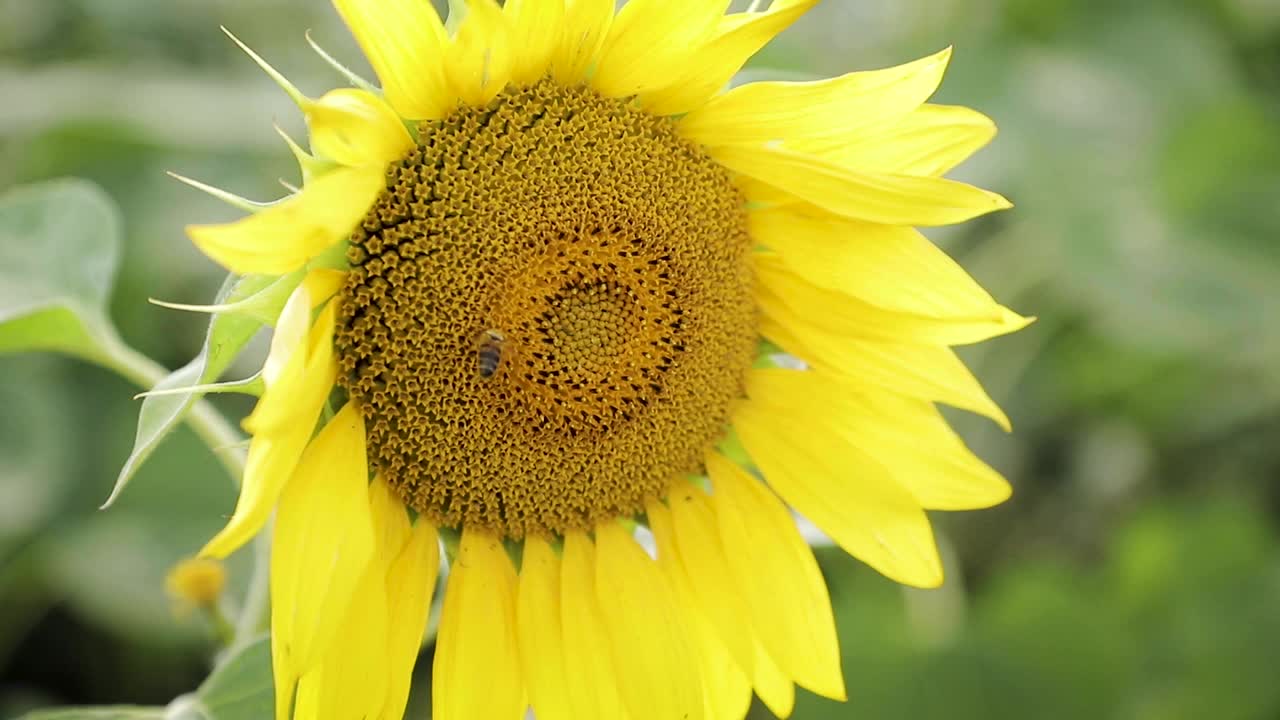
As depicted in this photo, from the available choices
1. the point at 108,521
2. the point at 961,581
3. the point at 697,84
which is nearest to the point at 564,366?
the point at 697,84

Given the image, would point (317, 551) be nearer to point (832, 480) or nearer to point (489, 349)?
point (489, 349)

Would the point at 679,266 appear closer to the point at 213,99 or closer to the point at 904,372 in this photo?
the point at 904,372

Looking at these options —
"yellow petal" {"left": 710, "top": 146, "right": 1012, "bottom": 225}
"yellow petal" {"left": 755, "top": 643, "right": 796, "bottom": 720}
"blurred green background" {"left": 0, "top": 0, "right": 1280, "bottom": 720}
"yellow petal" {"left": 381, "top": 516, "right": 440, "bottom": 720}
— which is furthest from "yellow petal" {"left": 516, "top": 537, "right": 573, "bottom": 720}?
"blurred green background" {"left": 0, "top": 0, "right": 1280, "bottom": 720}

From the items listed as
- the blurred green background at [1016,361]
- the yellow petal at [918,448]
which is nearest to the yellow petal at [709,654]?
the yellow petal at [918,448]

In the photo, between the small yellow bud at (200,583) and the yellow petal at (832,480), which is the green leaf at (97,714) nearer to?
the small yellow bud at (200,583)

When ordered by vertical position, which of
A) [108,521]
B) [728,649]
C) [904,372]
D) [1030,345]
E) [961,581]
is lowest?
[961,581]

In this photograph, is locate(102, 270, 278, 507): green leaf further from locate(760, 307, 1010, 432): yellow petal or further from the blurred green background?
the blurred green background

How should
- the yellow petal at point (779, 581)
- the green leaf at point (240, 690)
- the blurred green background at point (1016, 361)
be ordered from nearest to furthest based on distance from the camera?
1. the green leaf at point (240, 690)
2. the yellow petal at point (779, 581)
3. the blurred green background at point (1016, 361)

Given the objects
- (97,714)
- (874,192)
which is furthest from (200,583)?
(874,192)
